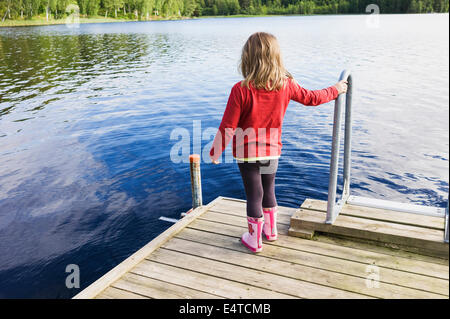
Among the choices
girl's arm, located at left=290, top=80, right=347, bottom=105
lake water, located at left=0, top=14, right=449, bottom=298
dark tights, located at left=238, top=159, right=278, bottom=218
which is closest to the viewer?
girl's arm, located at left=290, top=80, right=347, bottom=105

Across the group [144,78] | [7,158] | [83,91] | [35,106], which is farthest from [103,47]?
[7,158]

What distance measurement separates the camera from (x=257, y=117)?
3.12m

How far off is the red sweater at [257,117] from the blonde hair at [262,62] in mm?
70

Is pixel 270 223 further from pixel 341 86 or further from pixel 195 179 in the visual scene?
pixel 195 179

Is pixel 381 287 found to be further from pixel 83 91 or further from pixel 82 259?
pixel 83 91

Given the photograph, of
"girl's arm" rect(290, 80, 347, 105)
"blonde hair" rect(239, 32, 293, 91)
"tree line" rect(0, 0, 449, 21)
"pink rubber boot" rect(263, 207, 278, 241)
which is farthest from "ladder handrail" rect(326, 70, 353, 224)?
"tree line" rect(0, 0, 449, 21)

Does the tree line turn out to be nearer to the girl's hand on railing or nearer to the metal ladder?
the metal ladder

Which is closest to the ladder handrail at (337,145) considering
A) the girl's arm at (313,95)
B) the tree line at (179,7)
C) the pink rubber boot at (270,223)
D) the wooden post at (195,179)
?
the girl's arm at (313,95)

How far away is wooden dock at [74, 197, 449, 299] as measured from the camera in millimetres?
2951

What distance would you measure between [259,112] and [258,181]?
64cm

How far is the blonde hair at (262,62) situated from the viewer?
294 cm

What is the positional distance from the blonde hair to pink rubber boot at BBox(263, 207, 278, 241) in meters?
1.22

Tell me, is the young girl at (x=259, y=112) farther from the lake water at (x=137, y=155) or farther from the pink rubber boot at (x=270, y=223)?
the lake water at (x=137, y=155)
